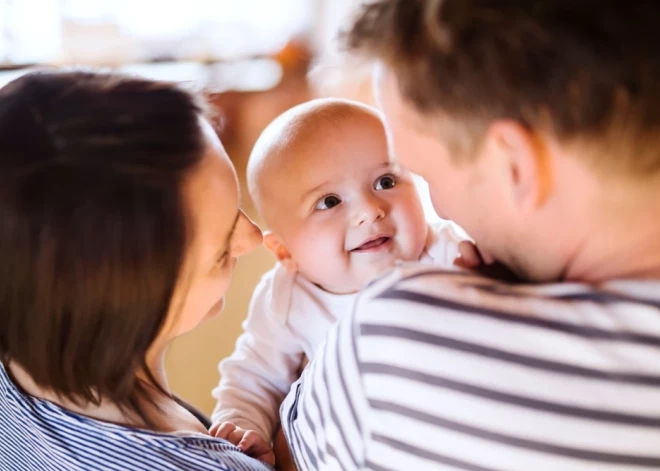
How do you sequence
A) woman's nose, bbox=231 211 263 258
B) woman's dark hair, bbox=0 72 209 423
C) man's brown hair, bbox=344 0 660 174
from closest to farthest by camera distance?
man's brown hair, bbox=344 0 660 174
woman's dark hair, bbox=0 72 209 423
woman's nose, bbox=231 211 263 258

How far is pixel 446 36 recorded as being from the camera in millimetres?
519

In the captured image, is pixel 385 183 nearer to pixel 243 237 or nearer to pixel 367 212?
pixel 367 212

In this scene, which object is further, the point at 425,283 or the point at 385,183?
the point at 385,183

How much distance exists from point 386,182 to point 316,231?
13 centimetres

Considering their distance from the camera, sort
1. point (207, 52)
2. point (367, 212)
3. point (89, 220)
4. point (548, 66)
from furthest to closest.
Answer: point (207, 52)
point (367, 212)
point (89, 220)
point (548, 66)

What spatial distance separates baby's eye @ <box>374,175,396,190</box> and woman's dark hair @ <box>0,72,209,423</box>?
1.22 feet

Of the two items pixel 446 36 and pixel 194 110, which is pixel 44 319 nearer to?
pixel 194 110

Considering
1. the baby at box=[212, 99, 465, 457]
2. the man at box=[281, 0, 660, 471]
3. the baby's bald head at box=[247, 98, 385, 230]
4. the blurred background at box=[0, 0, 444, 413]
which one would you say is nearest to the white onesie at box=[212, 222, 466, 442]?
the baby at box=[212, 99, 465, 457]

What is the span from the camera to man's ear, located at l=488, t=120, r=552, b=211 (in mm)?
526

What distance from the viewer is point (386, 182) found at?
3.35 ft

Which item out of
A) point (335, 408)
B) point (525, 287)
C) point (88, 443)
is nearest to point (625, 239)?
point (525, 287)

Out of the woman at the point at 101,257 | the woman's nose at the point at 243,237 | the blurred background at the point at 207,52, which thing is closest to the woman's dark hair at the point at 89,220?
the woman at the point at 101,257

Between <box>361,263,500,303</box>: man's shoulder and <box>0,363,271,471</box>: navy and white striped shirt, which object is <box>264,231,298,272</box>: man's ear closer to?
<box>0,363,271,471</box>: navy and white striped shirt

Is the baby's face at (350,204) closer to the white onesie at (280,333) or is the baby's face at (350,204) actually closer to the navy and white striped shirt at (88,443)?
the white onesie at (280,333)
